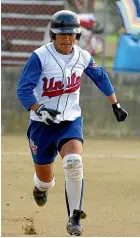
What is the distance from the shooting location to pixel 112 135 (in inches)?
500

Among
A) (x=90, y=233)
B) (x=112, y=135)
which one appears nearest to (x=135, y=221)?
(x=90, y=233)

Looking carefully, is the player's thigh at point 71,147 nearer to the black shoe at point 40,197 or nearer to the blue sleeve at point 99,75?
the blue sleeve at point 99,75

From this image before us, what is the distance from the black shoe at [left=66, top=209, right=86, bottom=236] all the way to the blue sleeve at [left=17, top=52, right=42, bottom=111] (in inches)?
36.0

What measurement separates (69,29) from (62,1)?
22.7 feet

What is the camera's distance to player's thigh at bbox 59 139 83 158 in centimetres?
638

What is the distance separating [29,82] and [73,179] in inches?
33.1

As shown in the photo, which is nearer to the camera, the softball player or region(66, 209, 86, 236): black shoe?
region(66, 209, 86, 236): black shoe

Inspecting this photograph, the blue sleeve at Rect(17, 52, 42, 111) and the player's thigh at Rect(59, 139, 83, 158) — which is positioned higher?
the blue sleeve at Rect(17, 52, 42, 111)

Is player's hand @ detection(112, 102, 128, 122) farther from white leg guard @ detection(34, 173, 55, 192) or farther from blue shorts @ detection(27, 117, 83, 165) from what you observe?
white leg guard @ detection(34, 173, 55, 192)

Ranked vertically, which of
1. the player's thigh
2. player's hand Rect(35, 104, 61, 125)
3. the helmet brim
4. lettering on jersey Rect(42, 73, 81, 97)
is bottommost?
the player's thigh

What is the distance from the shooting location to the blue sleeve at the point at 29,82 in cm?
639

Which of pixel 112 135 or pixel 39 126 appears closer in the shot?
pixel 39 126

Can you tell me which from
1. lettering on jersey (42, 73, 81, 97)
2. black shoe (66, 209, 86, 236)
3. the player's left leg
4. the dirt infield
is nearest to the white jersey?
lettering on jersey (42, 73, 81, 97)

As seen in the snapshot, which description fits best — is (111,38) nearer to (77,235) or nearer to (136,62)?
(136,62)
